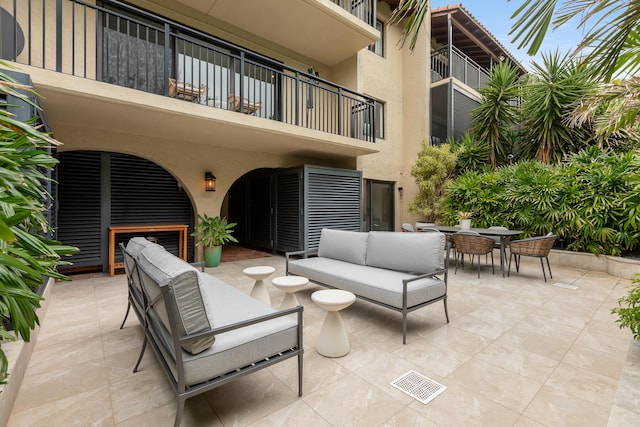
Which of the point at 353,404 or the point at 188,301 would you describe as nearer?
the point at 188,301

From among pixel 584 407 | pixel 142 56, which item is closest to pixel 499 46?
pixel 142 56

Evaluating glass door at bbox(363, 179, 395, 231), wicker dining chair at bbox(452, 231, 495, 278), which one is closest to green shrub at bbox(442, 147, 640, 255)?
wicker dining chair at bbox(452, 231, 495, 278)

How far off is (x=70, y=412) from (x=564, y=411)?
3358mm

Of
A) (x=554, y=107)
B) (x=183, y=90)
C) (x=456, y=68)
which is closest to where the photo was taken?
(x=183, y=90)

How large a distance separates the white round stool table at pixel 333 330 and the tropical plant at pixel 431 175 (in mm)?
7056

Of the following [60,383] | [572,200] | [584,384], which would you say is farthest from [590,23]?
[572,200]

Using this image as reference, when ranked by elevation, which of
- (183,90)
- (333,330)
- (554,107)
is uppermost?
(554,107)

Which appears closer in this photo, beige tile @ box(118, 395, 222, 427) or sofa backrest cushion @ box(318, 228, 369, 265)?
beige tile @ box(118, 395, 222, 427)

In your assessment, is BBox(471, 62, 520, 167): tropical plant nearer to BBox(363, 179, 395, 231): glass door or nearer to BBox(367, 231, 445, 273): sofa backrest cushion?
BBox(363, 179, 395, 231): glass door

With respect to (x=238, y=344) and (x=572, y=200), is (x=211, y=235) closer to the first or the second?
(x=238, y=344)

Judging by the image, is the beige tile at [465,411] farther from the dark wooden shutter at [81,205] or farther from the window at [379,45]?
the window at [379,45]

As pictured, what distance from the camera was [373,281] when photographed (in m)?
3.35

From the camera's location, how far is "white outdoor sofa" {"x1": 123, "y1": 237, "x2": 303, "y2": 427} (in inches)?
65.9

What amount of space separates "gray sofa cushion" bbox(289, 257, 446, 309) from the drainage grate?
0.75 metres
